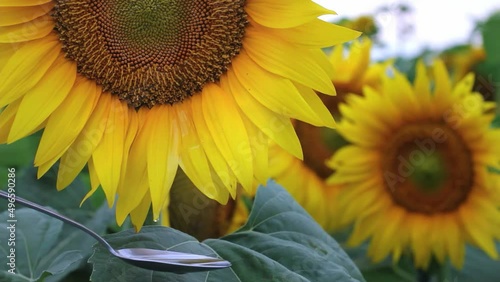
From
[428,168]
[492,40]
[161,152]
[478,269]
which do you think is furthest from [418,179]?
[161,152]

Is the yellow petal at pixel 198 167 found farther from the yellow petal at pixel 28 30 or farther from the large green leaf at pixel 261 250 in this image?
the yellow petal at pixel 28 30

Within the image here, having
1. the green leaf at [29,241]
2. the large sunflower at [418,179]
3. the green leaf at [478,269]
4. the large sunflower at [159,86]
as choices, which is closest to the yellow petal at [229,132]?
the large sunflower at [159,86]

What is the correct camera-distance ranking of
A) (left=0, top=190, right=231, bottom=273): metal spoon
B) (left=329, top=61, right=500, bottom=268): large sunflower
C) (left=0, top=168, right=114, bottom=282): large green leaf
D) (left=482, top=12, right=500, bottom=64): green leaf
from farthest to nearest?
(left=482, top=12, right=500, bottom=64): green leaf < (left=329, top=61, right=500, bottom=268): large sunflower < (left=0, top=168, right=114, bottom=282): large green leaf < (left=0, top=190, right=231, bottom=273): metal spoon

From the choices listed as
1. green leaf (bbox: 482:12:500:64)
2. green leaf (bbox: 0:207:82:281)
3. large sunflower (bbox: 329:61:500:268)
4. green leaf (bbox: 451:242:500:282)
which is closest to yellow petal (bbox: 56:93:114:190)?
green leaf (bbox: 0:207:82:281)

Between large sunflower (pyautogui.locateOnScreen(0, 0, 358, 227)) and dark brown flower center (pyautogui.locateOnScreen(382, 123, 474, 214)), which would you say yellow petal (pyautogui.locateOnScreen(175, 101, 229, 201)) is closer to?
large sunflower (pyautogui.locateOnScreen(0, 0, 358, 227))

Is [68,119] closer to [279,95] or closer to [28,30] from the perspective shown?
[28,30]
